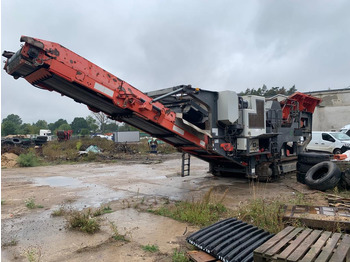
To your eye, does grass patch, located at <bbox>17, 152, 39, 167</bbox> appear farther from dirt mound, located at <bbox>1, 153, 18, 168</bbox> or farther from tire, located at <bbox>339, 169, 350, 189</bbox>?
tire, located at <bbox>339, 169, 350, 189</bbox>

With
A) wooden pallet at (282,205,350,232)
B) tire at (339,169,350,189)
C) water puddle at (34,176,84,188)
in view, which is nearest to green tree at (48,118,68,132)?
water puddle at (34,176,84,188)

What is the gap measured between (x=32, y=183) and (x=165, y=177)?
5.01 metres

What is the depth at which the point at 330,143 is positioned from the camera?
1614 centimetres

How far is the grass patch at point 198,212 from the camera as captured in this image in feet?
17.2

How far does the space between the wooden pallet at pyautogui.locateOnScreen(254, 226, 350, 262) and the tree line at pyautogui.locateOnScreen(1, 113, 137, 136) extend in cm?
4257

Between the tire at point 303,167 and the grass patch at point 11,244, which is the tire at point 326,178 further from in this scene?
the grass patch at point 11,244

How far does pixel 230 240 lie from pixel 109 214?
3.03 m

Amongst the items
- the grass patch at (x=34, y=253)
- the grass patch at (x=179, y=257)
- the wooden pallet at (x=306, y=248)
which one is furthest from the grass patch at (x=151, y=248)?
the wooden pallet at (x=306, y=248)

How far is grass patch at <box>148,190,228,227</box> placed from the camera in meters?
5.25

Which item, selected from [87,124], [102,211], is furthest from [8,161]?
[87,124]

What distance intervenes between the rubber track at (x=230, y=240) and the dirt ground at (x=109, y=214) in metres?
0.49

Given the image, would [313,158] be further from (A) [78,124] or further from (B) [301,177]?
(A) [78,124]

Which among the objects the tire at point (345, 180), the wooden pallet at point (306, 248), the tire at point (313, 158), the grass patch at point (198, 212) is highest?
the tire at point (313, 158)

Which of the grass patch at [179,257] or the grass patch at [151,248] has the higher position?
the grass patch at [179,257]
